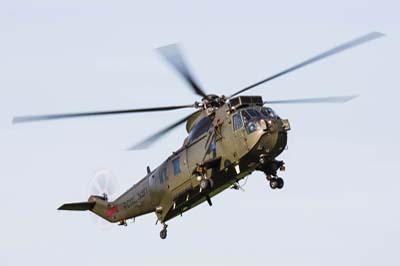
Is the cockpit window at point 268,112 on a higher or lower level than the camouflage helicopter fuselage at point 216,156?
higher

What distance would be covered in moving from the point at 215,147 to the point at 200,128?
1.66 m

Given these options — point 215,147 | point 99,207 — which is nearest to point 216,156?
point 215,147

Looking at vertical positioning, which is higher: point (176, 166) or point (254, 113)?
point (254, 113)

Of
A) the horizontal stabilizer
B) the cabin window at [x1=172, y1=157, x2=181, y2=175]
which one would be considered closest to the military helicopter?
the cabin window at [x1=172, y1=157, x2=181, y2=175]

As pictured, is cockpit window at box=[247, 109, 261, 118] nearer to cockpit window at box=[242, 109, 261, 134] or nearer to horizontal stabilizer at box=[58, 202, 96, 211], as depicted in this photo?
cockpit window at box=[242, 109, 261, 134]

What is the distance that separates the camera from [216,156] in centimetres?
3547

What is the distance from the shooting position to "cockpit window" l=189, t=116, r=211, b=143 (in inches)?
1437

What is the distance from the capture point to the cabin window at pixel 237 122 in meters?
34.5

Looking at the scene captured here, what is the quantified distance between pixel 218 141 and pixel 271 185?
3.05 metres

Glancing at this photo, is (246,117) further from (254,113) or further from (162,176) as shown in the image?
(162,176)

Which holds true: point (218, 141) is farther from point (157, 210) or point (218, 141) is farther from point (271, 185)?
point (157, 210)

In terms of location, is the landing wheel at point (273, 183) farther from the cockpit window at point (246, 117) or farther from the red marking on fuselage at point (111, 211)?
the red marking on fuselage at point (111, 211)

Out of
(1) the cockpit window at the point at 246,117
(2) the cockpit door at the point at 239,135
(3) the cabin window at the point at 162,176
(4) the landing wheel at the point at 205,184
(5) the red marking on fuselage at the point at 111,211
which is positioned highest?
(1) the cockpit window at the point at 246,117

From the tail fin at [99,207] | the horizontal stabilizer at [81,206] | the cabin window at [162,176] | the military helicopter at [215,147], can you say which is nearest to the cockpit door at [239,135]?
the military helicopter at [215,147]
